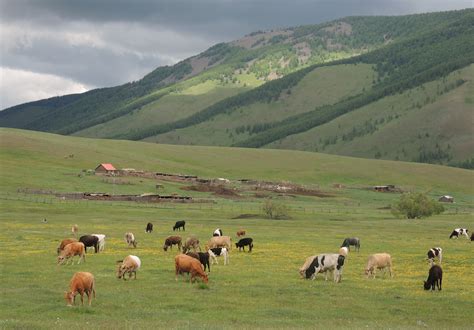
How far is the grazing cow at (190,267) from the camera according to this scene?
35250mm

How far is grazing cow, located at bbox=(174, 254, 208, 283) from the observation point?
116 ft

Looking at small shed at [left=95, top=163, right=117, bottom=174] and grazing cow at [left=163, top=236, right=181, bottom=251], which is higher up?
small shed at [left=95, top=163, right=117, bottom=174]

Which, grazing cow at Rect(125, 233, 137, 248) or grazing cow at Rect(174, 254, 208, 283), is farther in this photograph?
grazing cow at Rect(125, 233, 137, 248)

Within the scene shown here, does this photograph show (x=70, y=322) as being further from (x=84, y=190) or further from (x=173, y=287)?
(x=84, y=190)

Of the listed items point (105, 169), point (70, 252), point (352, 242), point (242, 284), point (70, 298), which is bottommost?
point (70, 298)

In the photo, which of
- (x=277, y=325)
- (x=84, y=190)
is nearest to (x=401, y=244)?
(x=277, y=325)

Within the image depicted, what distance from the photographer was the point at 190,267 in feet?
117

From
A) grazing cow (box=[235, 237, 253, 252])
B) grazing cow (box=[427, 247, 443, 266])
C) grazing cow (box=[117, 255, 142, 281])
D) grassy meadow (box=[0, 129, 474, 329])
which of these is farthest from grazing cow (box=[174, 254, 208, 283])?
grazing cow (box=[427, 247, 443, 266])

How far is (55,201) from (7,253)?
67942 mm

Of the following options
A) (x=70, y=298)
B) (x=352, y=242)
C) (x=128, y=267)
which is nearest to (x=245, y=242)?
(x=352, y=242)

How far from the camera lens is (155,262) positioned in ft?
142

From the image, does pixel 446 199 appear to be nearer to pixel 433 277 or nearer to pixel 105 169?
pixel 105 169

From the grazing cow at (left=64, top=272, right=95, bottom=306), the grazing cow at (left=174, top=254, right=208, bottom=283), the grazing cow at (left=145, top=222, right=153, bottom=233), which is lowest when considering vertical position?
the grazing cow at (left=64, top=272, right=95, bottom=306)

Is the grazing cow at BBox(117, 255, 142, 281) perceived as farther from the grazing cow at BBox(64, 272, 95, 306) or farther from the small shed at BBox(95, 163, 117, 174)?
the small shed at BBox(95, 163, 117, 174)
